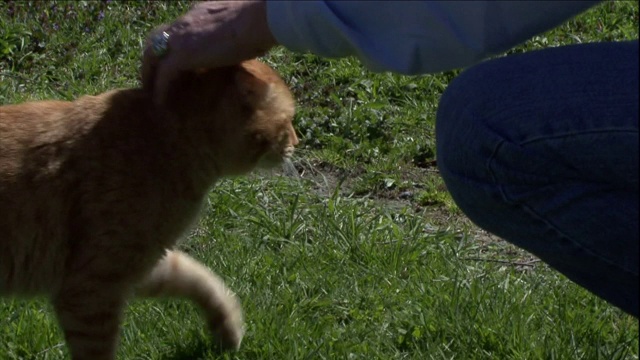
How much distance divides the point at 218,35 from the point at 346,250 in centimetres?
184

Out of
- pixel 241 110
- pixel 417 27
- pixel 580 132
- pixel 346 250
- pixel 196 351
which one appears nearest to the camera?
pixel 580 132

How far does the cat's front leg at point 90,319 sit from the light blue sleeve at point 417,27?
3.57 ft

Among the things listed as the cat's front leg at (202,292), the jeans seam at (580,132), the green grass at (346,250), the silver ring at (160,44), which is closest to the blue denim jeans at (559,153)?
the jeans seam at (580,132)

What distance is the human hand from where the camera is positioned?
2.59 m

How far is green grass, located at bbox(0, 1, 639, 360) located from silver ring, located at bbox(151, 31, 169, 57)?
1.15m

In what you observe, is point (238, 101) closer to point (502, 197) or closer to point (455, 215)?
point (502, 197)

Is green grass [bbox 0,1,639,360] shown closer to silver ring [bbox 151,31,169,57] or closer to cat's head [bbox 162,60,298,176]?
cat's head [bbox 162,60,298,176]

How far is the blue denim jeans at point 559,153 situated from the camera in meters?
2.28

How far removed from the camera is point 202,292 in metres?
3.72

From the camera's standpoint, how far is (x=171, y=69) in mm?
2906

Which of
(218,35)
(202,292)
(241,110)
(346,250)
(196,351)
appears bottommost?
(346,250)

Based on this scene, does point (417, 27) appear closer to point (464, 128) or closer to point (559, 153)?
point (464, 128)

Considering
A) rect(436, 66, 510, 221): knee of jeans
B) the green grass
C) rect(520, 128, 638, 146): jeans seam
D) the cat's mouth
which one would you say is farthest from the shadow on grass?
rect(520, 128, 638, 146): jeans seam

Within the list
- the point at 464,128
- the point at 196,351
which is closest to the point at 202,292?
the point at 196,351
